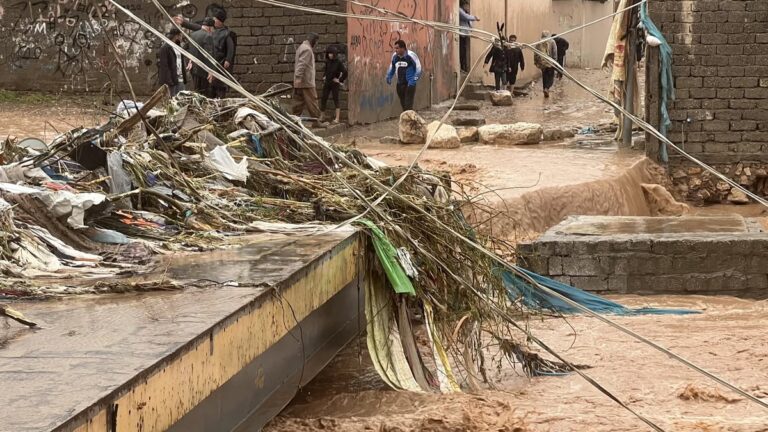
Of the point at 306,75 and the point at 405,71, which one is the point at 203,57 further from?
the point at 405,71

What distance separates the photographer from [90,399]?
309cm

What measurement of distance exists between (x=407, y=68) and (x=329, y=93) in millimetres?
1340

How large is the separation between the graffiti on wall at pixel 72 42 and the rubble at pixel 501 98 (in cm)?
655

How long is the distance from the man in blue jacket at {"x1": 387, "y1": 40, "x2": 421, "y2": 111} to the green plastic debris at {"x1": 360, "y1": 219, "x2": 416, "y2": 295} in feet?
37.6

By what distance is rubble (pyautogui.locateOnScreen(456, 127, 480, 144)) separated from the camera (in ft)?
51.2

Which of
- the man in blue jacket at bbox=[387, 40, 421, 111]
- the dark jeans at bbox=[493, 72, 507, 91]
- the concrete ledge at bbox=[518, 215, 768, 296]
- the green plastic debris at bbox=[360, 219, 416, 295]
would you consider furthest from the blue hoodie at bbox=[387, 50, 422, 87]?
the green plastic debris at bbox=[360, 219, 416, 295]

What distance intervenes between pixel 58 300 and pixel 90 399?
1.46 m

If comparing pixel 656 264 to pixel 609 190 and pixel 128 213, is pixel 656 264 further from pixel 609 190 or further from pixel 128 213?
pixel 128 213

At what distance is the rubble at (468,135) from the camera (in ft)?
51.2

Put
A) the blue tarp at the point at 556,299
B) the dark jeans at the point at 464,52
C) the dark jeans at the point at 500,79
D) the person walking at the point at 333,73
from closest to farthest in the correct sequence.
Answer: the blue tarp at the point at 556,299 → the person walking at the point at 333,73 → the dark jeans at the point at 500,79 → the dark jeans at the point at 464,52

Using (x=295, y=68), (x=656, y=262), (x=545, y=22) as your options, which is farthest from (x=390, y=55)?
(x=545, y=22)

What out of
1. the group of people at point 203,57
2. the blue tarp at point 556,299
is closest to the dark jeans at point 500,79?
the group of people at point 203,57

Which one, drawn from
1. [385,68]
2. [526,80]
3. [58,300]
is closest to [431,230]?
[58,300]

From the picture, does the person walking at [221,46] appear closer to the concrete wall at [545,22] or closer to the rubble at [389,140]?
the rubble at [389,140]
